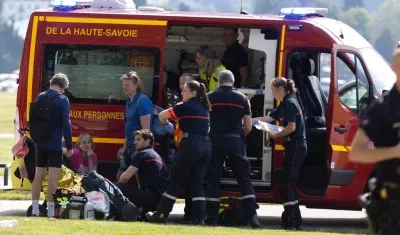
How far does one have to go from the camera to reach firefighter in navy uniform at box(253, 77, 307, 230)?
11.9 metres

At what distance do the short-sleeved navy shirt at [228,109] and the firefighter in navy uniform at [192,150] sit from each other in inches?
7.4

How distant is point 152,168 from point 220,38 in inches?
100

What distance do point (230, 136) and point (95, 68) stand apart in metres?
1.99

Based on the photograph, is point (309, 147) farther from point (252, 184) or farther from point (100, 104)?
point (100, 104)

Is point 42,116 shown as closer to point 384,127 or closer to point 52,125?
point 52,125

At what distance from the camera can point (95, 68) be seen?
12961 mm

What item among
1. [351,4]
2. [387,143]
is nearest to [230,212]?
[387,143]

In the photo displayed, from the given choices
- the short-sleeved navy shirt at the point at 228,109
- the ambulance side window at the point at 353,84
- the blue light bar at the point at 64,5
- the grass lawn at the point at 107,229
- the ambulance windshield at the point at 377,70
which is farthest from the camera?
the blue light bar at the point at 64,5

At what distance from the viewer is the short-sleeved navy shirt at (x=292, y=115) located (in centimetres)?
1187

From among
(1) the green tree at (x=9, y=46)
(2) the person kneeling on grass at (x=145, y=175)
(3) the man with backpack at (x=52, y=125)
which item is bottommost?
(1) the green tree at (x=9, y=46)

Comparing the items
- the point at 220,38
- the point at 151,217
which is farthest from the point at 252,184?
the point at 220,38

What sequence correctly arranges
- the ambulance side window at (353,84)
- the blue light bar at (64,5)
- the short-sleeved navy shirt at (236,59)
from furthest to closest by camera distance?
the short-sleeved navy shirt at (236,59), the blue light bar at (64,5), the ambulance side window at (353,84)

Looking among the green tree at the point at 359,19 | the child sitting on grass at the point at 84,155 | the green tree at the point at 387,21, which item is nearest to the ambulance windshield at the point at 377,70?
the child sitting on grass at the point at 84,155

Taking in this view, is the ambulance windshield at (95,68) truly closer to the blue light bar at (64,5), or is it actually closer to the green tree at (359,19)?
the blue light bar at (64,5)
